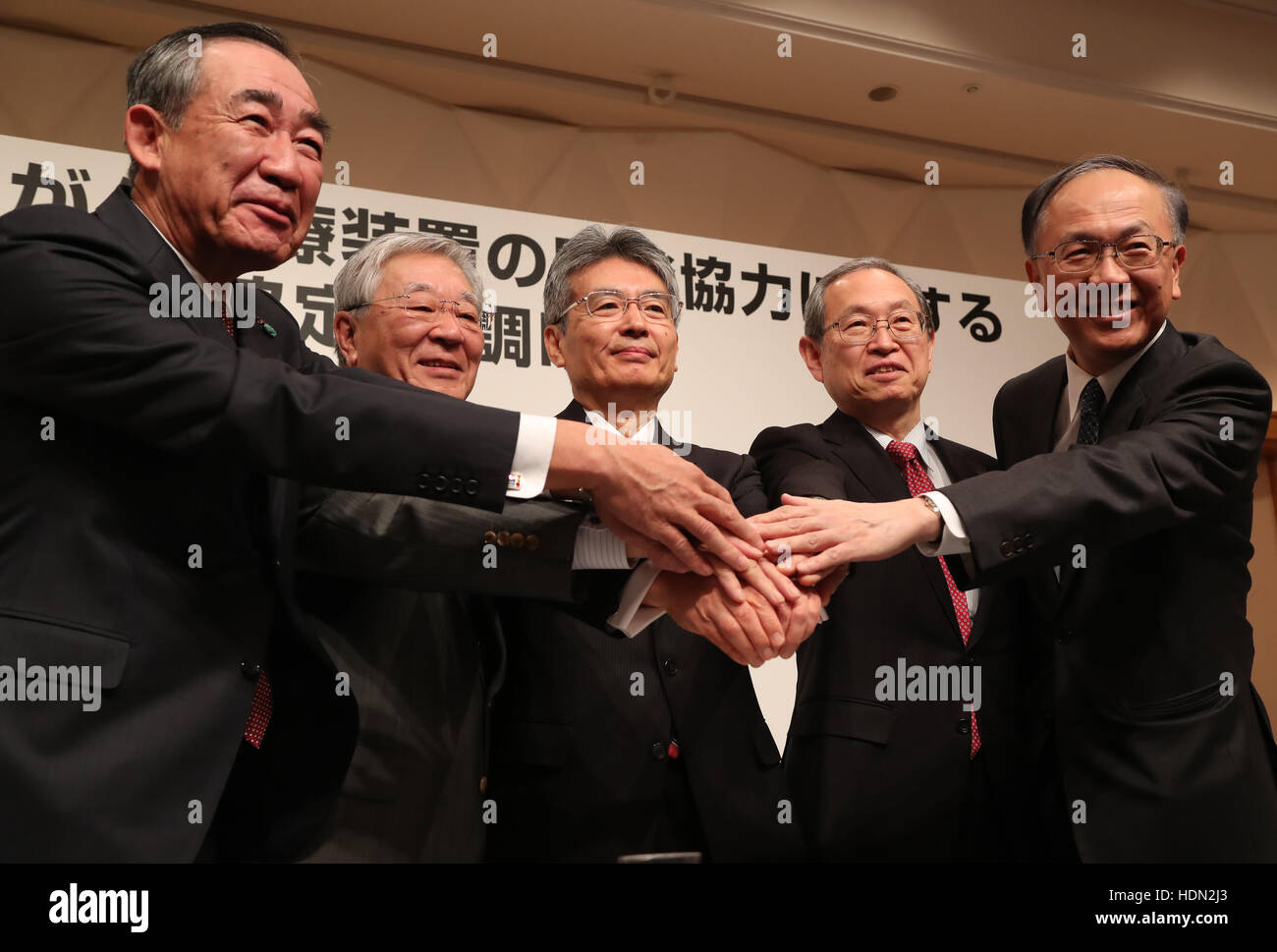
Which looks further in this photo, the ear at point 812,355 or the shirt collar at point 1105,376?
the ear at point 812,355

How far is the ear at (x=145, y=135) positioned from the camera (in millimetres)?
1664

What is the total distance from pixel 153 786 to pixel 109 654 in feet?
0.54

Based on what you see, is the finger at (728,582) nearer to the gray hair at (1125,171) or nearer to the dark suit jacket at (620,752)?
the dark suit jacket at (620,752)

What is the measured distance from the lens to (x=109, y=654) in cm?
134

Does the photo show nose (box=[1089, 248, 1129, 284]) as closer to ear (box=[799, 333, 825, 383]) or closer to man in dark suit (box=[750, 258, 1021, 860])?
man in dark suit (box=[750, 258, 1021, 860])

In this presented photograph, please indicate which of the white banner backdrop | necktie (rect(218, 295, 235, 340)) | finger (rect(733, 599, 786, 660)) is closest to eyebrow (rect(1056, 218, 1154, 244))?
finger (rect(733, 599, 786, 660))

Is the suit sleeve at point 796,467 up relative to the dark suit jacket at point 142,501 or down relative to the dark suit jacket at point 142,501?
up

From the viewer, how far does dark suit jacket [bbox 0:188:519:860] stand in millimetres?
1324

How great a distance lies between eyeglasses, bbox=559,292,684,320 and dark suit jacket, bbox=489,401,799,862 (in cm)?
67

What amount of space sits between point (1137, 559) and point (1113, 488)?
20 cm

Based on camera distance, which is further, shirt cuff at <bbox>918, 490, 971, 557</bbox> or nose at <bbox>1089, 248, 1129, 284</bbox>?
nose at <bbox>1089, 248, 1129, 284</bbox>

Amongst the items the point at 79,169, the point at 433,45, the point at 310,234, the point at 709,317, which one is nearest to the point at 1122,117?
the point at 709,317

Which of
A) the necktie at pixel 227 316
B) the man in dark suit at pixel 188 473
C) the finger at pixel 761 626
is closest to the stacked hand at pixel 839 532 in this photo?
the finger at pixel 761 626

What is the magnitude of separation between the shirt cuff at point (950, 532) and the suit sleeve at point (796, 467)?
29 cm
